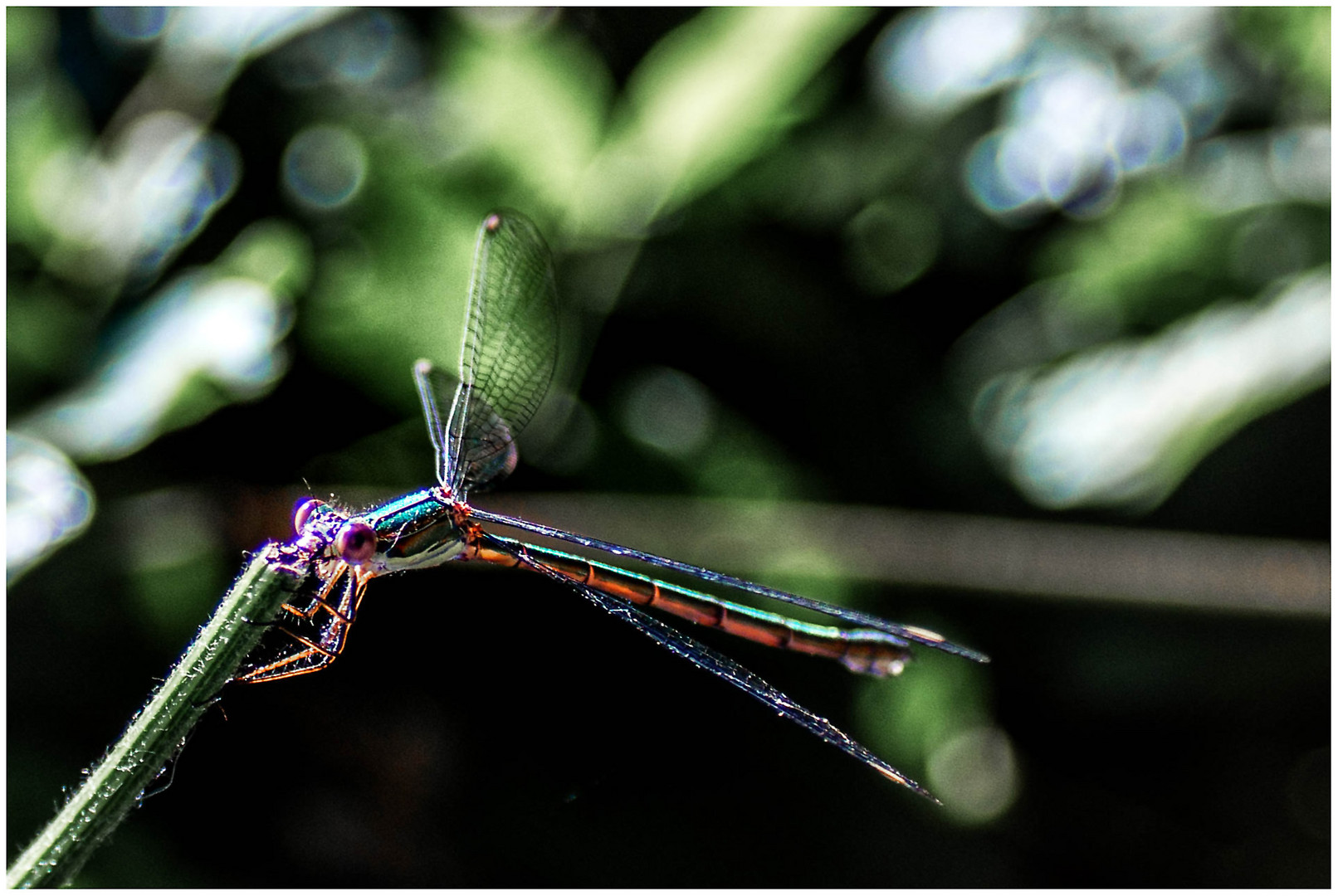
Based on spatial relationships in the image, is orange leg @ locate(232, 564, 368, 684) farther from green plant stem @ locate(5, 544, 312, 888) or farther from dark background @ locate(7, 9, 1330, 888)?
dark background @ locate(7, 9, 1330, 888)

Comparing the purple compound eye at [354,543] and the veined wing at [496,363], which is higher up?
the veined wing at [496,363]

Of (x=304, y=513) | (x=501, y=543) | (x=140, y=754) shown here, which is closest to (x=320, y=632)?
(x=304, y=513)

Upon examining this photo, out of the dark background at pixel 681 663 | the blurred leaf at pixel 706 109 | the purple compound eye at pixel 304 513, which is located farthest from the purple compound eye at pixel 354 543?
the blurred leaf at pixel 706 109

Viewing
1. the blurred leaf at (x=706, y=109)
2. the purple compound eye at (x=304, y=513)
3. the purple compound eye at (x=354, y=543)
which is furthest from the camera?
the blurred leaf at (x=706, y=109)

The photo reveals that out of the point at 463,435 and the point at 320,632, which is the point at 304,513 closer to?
the point at 320,632

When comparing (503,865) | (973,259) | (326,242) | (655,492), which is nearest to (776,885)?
(503,865)

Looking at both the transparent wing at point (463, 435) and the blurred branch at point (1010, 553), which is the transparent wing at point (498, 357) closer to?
the transparent wing at point (463, 435)

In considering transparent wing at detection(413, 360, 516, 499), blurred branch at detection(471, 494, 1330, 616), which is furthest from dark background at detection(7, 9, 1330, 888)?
transparent wing at detection(413, 360, 516, 499)
